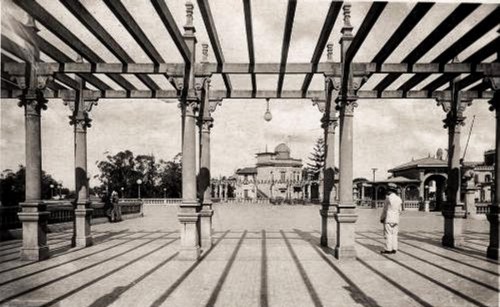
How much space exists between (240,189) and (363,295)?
78.7 metres

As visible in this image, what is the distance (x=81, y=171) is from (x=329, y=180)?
7.73m

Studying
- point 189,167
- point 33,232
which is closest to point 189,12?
point 189,167

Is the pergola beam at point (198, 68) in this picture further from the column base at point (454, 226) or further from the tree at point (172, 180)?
the tree at point (172, 180)

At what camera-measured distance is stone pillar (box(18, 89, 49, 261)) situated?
361 inches

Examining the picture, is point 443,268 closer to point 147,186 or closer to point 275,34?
point 275,34

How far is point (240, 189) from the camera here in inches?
3327

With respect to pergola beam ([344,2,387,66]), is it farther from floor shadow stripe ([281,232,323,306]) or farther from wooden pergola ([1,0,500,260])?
floor shadow stripe ([281,232,323,306])

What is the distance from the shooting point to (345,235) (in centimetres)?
934

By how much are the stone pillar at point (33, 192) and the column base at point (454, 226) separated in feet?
36.8

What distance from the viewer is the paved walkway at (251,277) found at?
19.3 feet

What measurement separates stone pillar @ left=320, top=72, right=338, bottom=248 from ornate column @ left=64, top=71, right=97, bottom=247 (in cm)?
725

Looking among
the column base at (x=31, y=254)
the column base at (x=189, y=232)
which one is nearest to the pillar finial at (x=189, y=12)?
the column base at (x=189, y=232)

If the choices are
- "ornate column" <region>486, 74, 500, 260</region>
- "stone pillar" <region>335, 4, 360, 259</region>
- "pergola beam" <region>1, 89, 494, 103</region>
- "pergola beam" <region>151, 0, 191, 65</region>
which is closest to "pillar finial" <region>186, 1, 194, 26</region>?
"pergola beam" <region>151, 0, 191, 65</region>

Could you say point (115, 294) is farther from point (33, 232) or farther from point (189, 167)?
point (33, 232)
